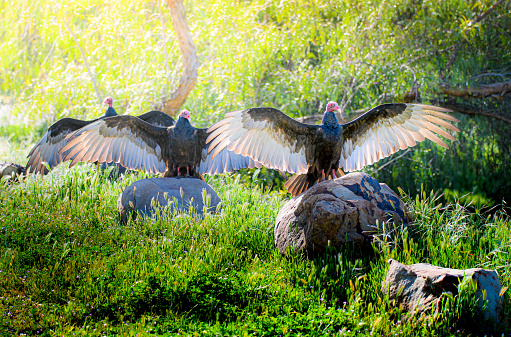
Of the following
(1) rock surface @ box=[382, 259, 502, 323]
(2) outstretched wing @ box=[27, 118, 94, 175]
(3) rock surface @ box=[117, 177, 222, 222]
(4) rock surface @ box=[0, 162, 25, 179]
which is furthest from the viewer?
(4) rock surface @ box=[0, 162, 25, 179]

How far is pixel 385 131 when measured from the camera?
15.1 ft

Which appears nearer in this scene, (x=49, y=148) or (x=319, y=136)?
(x=319, y=136)

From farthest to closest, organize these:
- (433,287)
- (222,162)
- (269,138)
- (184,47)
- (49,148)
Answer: (184,47) → (49,148) → (222,162) → (269,138) → (433,287)

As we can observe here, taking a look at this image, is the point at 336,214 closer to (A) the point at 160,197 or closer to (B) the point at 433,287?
(B) the point at 433,287

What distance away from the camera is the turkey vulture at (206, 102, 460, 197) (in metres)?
4.38

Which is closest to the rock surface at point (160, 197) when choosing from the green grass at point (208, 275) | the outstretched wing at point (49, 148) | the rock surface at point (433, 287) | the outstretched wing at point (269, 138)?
the green grass at point (208, 275)

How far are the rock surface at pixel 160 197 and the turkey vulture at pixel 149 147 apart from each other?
46 centimetres

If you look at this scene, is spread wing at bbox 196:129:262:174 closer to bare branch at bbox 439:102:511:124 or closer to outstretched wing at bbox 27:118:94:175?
outstretched wing at bbox 27:118:94:175

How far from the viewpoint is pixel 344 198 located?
3.88m

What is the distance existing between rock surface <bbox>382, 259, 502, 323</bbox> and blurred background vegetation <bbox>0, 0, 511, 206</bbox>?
4.27 m

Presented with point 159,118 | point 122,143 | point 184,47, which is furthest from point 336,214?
point 184,47

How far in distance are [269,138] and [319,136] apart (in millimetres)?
536

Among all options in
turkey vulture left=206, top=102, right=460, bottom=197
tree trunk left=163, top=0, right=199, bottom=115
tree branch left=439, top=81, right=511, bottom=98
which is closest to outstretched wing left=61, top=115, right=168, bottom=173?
turkey vulture left=206, top=102, right=460, bottom=197

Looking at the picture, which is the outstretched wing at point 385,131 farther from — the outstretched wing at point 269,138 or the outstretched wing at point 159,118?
the outstretched wing at point 159,118
